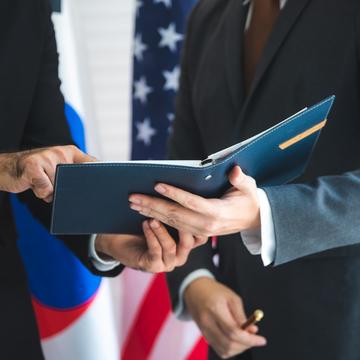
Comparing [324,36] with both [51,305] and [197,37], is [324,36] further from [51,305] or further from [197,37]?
[51,305]

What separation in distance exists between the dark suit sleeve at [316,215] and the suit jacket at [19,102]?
17.6 inches

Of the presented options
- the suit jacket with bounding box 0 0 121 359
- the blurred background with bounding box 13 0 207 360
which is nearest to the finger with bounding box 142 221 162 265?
the suit jacket with bounding box 0 0 121 359

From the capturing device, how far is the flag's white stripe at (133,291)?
1.89 m

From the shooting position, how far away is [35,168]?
754 millimetres

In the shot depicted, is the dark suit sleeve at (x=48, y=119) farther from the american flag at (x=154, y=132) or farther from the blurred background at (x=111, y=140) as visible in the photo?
the american flag at (x=154, y=132)

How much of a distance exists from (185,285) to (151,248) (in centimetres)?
42

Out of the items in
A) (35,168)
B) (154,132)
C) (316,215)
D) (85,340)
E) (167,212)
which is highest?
(35,168)

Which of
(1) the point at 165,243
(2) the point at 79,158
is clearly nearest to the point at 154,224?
(1) the point at 165,243

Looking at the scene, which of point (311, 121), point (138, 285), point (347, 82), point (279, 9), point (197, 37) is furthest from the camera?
point (138, 285)

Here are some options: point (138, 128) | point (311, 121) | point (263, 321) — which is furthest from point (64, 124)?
point (138, 128)

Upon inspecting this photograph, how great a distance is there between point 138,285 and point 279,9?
43.5 inches

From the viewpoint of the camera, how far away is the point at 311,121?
31.6 inches

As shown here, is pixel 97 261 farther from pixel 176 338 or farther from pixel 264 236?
pixel 176 338

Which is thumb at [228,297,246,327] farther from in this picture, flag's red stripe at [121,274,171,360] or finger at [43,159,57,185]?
flag's red stripe at [121,274,171,360]
